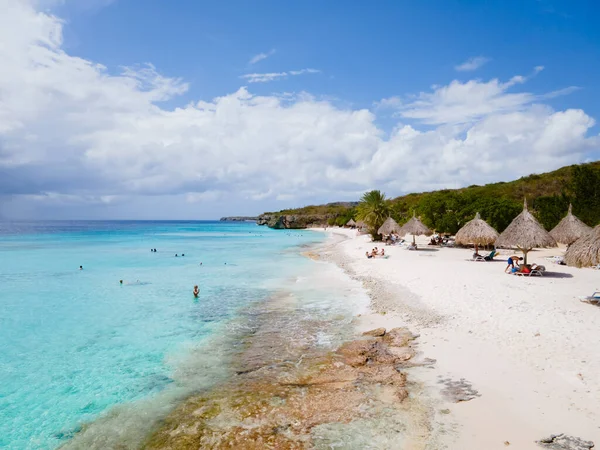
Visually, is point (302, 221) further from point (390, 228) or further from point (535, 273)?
point (535, 273)

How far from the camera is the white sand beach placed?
230 inches

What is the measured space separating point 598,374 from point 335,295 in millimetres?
10441

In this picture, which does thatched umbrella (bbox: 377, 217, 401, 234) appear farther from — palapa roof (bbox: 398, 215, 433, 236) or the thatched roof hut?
the thatched roof hut

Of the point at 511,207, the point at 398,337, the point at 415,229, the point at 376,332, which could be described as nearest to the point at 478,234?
the point at 415,229

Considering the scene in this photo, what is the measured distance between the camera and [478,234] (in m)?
22.3

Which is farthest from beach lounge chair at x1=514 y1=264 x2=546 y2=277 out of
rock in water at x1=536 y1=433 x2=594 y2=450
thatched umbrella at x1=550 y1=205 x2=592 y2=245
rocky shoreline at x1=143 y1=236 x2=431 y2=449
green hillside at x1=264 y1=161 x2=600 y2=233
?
rock in water at x1=536 y1=433 x2=594 y2=450

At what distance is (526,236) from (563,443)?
14.4 metres

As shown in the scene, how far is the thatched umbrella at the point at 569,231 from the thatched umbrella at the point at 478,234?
322 centimetres

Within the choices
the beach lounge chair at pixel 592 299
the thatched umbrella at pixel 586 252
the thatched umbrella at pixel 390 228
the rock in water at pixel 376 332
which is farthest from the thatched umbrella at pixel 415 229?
the rock in water at pixel 376 332

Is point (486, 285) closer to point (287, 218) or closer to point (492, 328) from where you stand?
point (492, 328)

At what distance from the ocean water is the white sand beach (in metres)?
2.66

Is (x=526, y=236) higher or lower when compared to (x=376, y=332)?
higher

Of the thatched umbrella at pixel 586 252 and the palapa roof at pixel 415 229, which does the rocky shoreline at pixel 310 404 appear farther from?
the palapa roof at pixel 415 229

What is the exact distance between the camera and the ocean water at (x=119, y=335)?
753 centimetres
